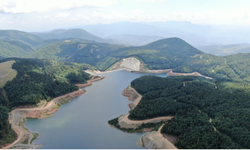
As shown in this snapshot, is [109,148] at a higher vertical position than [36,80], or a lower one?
lower

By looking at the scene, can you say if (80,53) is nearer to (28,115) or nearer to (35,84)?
(35,84)

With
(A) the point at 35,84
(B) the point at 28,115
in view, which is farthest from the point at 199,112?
(A) the point at 35,84

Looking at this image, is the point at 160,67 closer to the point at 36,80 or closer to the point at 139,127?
the point at 36,80

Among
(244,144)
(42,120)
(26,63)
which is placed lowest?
(42,120)

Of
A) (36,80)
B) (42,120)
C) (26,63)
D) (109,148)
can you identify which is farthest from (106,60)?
(109,148)

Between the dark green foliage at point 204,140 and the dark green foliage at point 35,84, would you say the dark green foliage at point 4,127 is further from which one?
the dark green foliage at point 204,140

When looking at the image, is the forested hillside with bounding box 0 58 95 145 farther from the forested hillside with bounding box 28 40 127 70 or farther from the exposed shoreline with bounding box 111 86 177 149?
the forested hillside with bounding box 28 40 127 70
